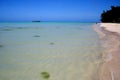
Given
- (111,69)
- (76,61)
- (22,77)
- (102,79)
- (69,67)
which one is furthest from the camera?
(76,61)

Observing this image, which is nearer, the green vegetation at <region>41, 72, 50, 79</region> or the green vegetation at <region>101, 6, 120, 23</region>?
the green vegetation at <region>41, 72, 50, 79</region>

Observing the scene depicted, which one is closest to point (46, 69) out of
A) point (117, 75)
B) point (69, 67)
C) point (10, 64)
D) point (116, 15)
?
point (69, 67)

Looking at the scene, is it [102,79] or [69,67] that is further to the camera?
[69,67]

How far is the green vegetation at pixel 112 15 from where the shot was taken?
62575 mm

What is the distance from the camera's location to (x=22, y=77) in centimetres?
485

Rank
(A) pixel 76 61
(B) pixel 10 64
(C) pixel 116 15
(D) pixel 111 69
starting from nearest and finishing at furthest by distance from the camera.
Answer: (D) pixel 111 69 < (B) pixel 10 64 < (A) pixel 76 61 < (C) pixel 116 15

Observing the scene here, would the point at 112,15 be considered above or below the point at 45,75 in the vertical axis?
above

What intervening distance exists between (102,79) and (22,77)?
2.44 metres

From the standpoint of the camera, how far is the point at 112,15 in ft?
217

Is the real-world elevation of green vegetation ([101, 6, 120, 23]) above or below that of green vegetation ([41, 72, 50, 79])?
above

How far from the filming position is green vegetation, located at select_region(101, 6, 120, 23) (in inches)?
2464

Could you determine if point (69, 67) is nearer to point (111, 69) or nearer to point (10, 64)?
point (111, 69)

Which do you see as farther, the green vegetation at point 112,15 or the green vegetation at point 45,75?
the green vegetation at point 112,15

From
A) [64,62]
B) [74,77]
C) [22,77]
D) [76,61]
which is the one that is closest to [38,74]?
[22,77]
